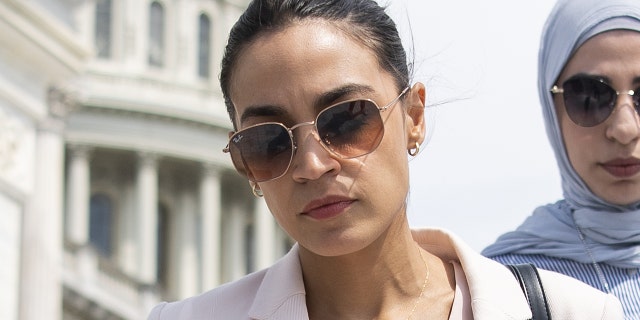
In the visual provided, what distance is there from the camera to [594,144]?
3.15 meters

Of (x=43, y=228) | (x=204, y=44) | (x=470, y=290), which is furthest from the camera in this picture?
(x=204, y=44)

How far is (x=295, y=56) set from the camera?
2.49 metres

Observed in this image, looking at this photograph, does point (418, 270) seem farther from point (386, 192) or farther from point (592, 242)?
point (592, 242)

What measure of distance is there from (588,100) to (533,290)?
0.76 metres

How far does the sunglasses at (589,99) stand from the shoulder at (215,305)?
3.05 ft

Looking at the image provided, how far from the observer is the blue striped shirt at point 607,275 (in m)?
3.17

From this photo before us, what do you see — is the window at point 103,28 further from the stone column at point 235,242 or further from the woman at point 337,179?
the woman at point 337,179

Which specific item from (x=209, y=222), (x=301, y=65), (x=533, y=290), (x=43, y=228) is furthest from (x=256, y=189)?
(x=209, y=222)

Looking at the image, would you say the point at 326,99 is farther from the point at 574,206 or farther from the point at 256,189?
the point at 574,206

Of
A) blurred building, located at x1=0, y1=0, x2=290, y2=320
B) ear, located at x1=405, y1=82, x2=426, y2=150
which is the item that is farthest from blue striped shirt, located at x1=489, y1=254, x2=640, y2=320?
blurred building, located at x1=0, y1=0, x2=290, y2=320

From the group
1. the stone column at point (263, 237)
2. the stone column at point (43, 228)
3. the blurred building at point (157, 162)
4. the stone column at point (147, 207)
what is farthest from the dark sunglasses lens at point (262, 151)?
the stone column at point (263, 237)

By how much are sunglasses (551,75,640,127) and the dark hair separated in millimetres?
642

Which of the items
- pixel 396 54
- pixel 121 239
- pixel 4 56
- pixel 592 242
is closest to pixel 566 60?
pixel 592 242

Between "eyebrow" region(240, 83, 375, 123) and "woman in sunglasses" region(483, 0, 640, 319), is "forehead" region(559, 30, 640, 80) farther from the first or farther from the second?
"eyebrow" region(240, 83, 375, 123)
